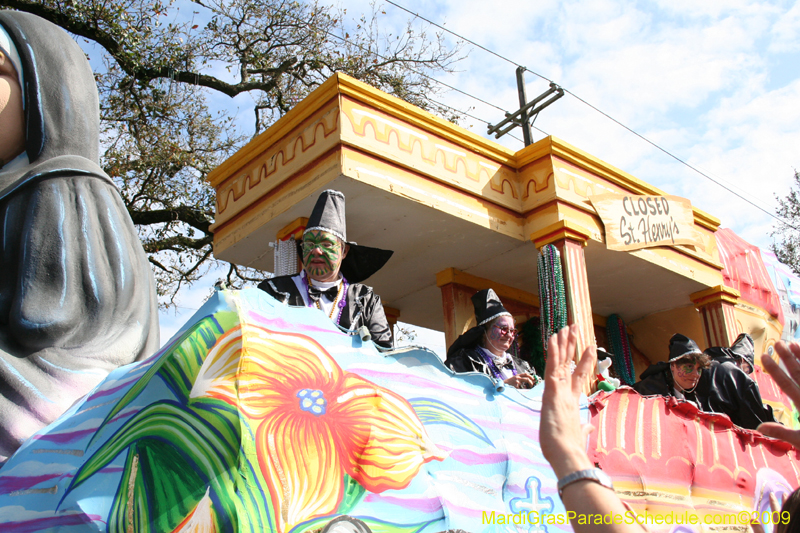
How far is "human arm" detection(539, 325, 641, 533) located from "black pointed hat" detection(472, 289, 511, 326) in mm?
3184

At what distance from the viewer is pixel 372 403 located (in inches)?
86.7

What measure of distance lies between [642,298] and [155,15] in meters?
7.38

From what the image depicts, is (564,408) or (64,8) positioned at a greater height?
(64,8)

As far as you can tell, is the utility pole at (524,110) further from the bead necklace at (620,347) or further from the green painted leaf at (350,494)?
the green painted leaf at (350,494)

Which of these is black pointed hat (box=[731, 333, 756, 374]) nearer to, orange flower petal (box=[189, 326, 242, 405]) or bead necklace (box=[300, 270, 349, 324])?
bead necklace (box=[300, 270, 349, 324])

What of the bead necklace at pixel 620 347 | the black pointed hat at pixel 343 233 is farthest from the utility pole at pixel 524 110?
the black pointed hat at pixel 343 233

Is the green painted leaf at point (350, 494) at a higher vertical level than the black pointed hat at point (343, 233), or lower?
lower

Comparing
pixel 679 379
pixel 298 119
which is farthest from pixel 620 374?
pixel 298 119

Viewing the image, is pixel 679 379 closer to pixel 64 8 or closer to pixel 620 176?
pixel 620 176

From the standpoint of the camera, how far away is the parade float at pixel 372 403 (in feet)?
5.99

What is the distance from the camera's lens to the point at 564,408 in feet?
4.41

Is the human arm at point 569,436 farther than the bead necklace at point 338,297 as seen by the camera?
No

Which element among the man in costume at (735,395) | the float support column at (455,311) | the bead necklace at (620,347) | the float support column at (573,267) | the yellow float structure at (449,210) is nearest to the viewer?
the man in costume at (735,395)

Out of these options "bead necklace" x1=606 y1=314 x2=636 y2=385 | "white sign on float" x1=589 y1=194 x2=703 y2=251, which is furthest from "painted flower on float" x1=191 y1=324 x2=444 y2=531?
"bead necklace" x1=606 y1=314 x2=636 y2=385
